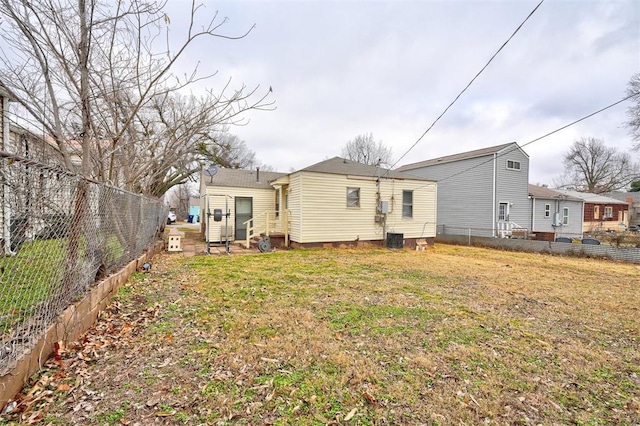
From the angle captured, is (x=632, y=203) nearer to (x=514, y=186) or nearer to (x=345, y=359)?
(x=514, y=186)

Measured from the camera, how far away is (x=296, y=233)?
10.3 meters

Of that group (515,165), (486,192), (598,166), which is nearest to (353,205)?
(486,192)

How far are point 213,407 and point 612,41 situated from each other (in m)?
10.8

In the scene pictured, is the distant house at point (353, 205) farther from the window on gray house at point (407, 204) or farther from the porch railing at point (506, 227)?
the porch railing at point (506, 227)

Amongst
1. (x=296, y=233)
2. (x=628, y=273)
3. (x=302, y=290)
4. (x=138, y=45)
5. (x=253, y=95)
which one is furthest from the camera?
(x=296, y=233)

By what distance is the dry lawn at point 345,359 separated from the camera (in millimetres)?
1971

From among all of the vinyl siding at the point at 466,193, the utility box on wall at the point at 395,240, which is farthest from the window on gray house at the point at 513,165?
the utility box on wall at the point at 395,240

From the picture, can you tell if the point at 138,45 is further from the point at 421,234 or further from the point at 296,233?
the point at 421,234

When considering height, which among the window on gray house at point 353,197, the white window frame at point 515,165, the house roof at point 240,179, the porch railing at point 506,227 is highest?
the white window frame at point 515,165

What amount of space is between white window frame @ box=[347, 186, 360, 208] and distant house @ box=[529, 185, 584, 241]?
40.1 feet

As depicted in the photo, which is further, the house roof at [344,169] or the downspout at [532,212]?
the downspout at [532,212]

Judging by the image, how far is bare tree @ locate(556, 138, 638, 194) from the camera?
32.2m

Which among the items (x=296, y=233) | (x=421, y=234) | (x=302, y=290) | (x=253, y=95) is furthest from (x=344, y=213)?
(x=253, y=95)

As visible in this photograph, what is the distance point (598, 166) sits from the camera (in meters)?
33.0
